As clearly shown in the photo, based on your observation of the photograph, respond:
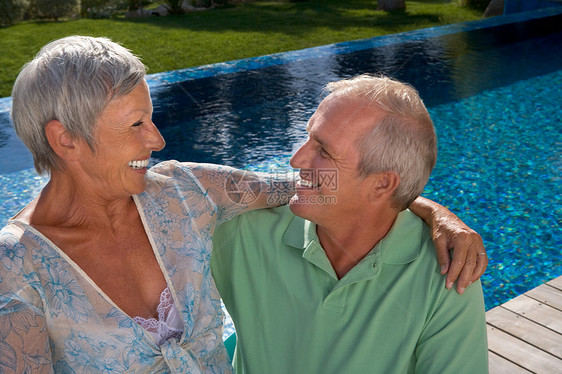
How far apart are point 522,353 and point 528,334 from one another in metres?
0.14

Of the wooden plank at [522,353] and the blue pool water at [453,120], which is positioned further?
the blue pool water at [453,120]

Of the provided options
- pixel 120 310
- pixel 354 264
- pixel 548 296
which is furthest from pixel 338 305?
pixel 548 296

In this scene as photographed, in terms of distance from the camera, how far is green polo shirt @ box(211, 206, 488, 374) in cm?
164

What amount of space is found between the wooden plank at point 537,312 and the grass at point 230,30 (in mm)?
7043

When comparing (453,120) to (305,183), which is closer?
(305,183)

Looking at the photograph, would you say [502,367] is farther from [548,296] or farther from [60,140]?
[60,140]

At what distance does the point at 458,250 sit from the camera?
64.9 inches

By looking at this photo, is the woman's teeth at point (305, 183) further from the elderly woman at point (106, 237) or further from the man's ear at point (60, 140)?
the man's ear at point (60, 140)

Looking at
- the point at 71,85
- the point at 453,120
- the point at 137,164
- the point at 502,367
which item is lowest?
the point at 453,120

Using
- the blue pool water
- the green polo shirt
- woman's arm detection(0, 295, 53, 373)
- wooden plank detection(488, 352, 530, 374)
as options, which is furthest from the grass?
wooden plank detection(488, 352, 530, 374)

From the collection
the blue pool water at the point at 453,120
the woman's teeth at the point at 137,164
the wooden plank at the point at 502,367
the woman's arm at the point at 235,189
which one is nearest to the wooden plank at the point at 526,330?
the wooden plank at the point at 502,367

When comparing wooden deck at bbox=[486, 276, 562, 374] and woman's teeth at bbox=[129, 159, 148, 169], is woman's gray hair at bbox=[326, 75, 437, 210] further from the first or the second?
wooden deck at bbox=[486, 276, 562, 374]

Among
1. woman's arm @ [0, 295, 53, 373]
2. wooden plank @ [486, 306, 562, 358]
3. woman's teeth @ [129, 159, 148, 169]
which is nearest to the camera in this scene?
woman's arm @ [0, 295, 53, 373]

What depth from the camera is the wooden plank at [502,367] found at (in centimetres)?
234
